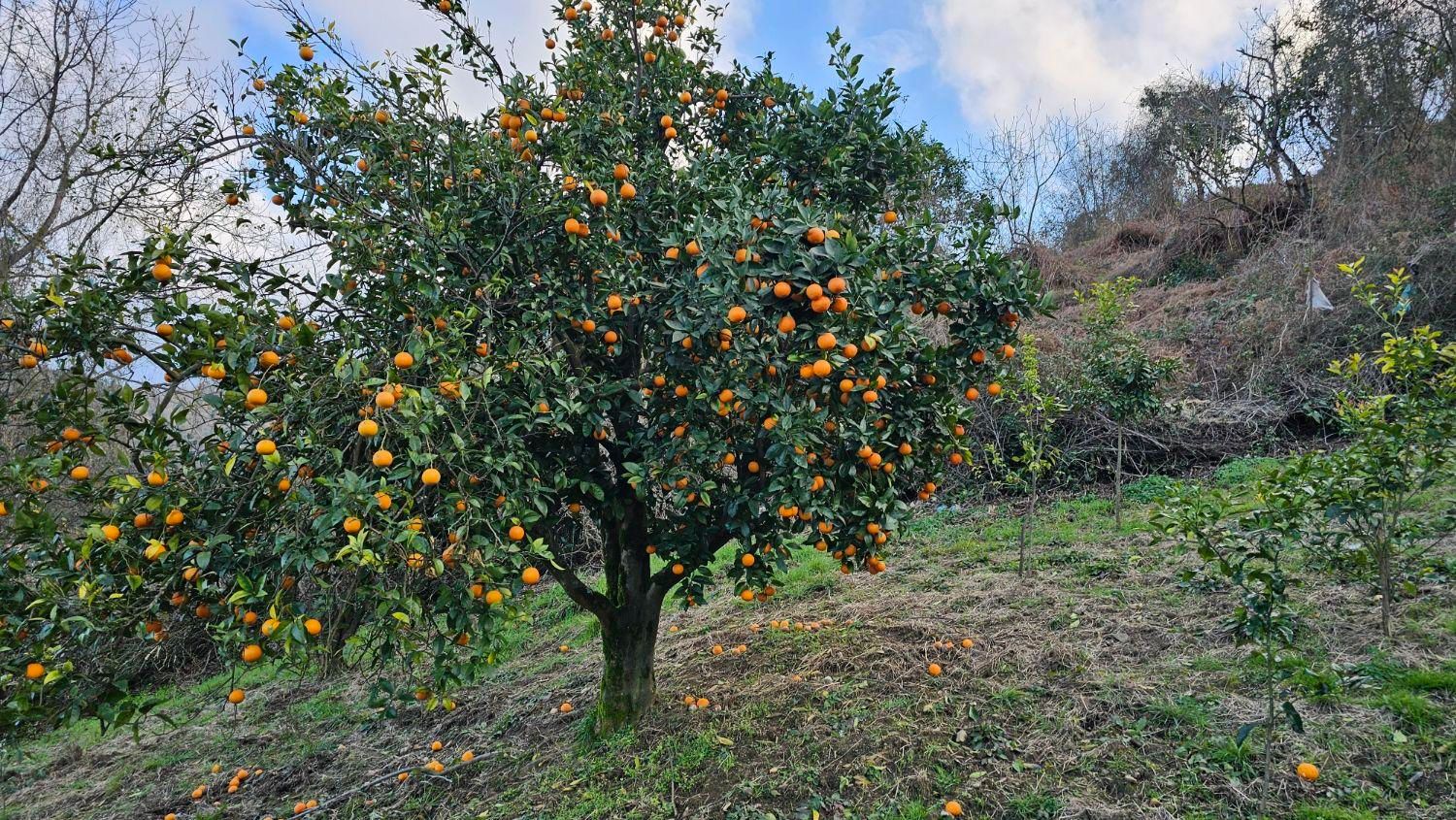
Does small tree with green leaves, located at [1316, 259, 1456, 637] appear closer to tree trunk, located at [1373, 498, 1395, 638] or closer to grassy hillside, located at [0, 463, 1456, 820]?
tree trunk, located at [1373, 498, 1395, 638]

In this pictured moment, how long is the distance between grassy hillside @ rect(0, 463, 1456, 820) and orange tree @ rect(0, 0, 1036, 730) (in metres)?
0.76

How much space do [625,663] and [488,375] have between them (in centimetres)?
214

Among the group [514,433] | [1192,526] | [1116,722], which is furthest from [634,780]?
[1192,526]

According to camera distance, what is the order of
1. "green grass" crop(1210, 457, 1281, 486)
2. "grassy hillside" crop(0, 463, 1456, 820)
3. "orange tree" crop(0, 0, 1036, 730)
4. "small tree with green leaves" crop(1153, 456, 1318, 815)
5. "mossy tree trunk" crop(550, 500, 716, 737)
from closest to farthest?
1. "orange tree" crop(0, 0, 1036, 730)
2. "small tree with green leaves" crop(1153, 456, 1318, 815)
3. "grassy hillside" crop(0, 463, 1456, 820)
4. "mossy tree trunk" crop(550, 500, 716, 737)
5. "green grass" crop(1210, 457, 1281, 486)

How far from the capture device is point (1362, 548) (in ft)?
11.2

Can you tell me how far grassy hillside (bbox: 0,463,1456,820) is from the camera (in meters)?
2.73

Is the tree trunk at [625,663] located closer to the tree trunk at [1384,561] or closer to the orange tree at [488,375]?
the orange tree at [488,375]

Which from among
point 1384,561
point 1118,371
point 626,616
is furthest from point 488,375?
point 1118,371

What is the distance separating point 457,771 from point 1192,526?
3792 millimetres

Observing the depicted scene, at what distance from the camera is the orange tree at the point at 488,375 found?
2148 millimetres

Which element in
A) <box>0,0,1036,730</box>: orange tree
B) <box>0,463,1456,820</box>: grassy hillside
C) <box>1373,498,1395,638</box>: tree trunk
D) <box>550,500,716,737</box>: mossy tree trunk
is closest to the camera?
<box>0,0,1036,730</box>: orange tree

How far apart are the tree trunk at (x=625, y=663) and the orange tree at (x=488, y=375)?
0.02 m

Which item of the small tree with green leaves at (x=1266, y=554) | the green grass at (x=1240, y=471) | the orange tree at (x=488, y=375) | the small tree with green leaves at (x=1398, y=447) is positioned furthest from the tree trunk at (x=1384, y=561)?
the green grass at (x=1240, y=471)

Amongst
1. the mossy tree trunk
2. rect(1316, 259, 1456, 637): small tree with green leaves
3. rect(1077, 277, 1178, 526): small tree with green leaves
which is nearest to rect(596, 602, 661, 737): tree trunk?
the mossy tree trunk
